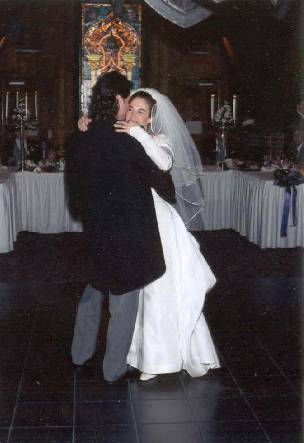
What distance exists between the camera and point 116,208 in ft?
10.2

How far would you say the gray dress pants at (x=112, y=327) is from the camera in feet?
10.6

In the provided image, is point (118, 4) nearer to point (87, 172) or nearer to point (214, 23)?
point (214, 23)

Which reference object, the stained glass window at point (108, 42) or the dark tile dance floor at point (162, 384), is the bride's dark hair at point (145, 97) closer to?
the dark tile dance floor at point (162, 384)

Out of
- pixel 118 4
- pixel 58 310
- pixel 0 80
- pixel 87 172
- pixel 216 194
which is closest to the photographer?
pixel 87 172

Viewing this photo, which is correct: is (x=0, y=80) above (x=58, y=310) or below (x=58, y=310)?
above

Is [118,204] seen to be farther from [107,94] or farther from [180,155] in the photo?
[180,155]

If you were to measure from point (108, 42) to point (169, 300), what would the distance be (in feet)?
37.8

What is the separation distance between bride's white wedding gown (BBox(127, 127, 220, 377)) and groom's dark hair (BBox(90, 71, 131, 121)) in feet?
1.02

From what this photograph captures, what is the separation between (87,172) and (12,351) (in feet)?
4.34

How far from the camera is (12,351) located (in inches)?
151

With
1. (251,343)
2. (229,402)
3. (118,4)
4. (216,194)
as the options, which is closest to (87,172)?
(229,402)

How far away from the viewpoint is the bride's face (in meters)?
3.31

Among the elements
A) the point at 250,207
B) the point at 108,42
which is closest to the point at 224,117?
the point at 250,207

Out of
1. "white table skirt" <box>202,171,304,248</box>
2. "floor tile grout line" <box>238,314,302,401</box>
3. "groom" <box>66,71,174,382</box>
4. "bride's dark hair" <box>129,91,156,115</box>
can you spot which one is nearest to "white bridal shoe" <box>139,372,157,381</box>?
"groom" <box>66,71,174,382</box>
